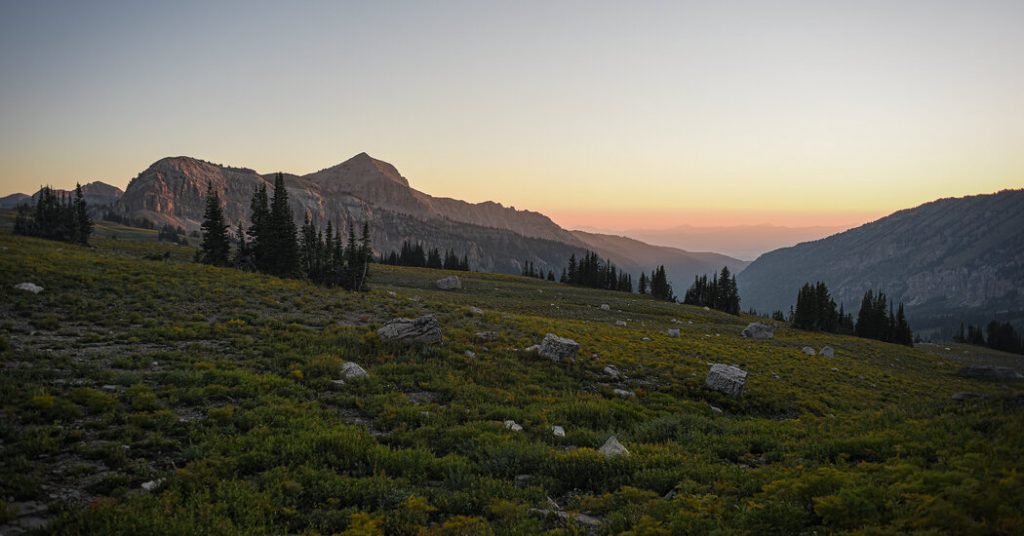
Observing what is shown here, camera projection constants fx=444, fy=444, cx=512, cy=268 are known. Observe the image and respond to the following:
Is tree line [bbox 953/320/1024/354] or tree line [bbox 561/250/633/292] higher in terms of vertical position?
tree line [bbox 561/250/633/292]

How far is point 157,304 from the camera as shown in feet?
83.0

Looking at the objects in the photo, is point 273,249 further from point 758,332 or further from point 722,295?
point 722,295

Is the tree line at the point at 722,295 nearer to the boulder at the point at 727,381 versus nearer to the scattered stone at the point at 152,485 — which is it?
the boulder at the point at 727,381

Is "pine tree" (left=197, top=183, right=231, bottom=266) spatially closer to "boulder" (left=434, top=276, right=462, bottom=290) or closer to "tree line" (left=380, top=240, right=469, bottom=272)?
"boulder" (left=434, top=276, right=462, bottom=290)

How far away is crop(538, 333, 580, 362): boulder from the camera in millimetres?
23469

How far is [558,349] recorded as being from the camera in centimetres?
2372

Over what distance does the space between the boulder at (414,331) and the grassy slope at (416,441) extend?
0.81 metres

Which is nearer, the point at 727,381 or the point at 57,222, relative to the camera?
the point at 727,381

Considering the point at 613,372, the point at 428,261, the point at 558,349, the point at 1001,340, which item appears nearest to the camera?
the point at 613,372

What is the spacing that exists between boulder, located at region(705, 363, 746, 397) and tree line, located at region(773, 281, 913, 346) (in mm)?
83003

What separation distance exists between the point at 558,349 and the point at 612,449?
38.4 feet

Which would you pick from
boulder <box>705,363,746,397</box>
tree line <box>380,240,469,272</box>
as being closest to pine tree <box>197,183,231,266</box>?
boulder <box>705,363,746,397</box>

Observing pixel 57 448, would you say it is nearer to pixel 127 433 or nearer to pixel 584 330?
pixel 127 433

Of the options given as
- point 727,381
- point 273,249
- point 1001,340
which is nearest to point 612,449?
point 727,381
